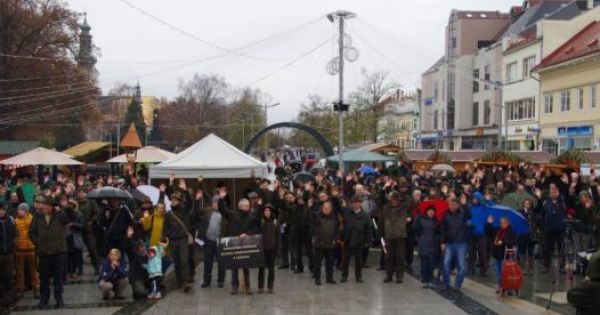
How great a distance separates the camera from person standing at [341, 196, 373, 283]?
1223 cm

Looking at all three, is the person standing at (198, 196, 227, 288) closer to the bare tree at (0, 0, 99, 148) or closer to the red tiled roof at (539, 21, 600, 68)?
the red tiled roof at (539, 21, 600, 68)

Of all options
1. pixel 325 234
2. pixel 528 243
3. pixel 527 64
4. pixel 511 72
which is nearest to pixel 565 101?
pixel 527 64

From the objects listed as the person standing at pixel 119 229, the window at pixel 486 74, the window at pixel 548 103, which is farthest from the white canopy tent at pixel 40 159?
the window at pixel 486 74

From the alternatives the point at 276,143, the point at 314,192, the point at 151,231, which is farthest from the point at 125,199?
the point at 276,143

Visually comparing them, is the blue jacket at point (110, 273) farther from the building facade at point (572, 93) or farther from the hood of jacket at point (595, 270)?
the building facade at point (572, 93)

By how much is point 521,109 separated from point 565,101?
7.44 metres

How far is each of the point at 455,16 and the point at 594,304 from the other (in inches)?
2330

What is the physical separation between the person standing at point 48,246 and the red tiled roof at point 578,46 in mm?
32134

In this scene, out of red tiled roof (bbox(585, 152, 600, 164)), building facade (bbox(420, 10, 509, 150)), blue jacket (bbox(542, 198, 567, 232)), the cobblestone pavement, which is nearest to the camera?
the cobblestone pavement

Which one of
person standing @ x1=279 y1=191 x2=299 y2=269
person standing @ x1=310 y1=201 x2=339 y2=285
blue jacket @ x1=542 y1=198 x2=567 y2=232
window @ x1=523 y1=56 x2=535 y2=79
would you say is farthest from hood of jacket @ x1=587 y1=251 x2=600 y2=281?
window @ x1=523 y1=56 x2=535 y2=79

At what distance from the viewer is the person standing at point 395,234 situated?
40.1 ft

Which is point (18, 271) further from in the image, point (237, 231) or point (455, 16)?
point (455, 16)

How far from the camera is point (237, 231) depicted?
36.9ft

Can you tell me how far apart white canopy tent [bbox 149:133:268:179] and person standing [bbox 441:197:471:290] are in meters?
7.36
